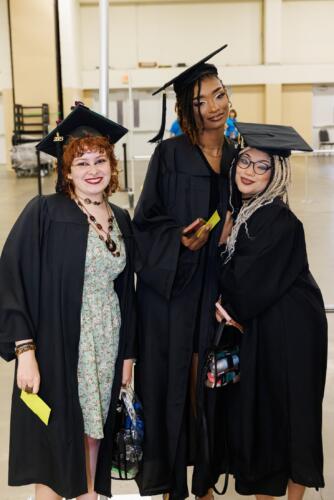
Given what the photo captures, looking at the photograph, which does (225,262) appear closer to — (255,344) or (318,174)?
(255,344)

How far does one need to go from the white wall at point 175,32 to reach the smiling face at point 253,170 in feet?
63.7

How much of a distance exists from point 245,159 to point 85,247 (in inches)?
24.7

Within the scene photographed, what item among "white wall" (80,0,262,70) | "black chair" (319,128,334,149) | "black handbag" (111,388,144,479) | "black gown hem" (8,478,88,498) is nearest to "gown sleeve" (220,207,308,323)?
"black handbag" (111,388,144,479)

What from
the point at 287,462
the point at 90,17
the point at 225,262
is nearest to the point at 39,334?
the point at 225,262

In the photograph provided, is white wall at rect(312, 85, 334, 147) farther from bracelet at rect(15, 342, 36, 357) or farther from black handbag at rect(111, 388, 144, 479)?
bracelet at rect(15, 342, 36, 357)

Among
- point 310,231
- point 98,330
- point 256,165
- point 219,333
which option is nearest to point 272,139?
point 256,165

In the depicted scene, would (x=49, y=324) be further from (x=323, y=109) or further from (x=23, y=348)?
(x=323, y=109)

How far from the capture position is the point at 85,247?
205 centimetres

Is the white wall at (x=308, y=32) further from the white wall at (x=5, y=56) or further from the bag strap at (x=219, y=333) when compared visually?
the bag strap at (x=219, y=333)

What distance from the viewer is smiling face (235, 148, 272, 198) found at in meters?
2.13

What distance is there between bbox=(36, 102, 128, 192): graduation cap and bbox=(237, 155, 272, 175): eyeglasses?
1.40 feet

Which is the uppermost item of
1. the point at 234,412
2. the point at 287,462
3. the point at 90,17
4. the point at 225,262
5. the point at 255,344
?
the point at 90,17

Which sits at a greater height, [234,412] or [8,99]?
[8,99]

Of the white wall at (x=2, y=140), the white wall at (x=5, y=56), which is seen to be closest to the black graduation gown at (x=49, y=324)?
the white wall at (x=5, y=56)
